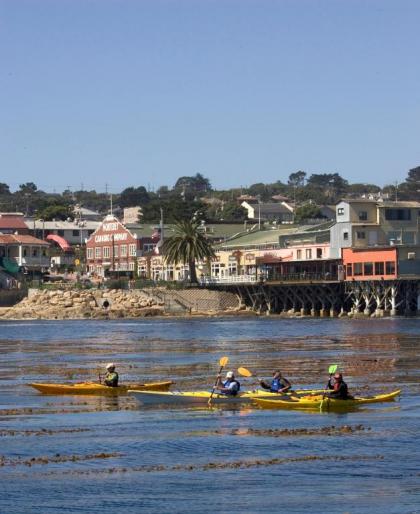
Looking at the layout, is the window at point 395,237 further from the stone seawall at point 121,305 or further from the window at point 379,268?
the stone seawall at point 121,305

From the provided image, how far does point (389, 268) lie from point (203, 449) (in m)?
96.0

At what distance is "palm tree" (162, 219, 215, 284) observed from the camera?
156 m

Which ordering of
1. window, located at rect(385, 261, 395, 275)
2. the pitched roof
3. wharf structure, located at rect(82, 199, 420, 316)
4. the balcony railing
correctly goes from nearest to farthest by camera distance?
window, located at rect(385, 261, 395, 275), wharf structure, located at rect(82, 199, 420, 316), the balcony railing, the pitched roof

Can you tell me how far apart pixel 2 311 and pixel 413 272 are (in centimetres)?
5310

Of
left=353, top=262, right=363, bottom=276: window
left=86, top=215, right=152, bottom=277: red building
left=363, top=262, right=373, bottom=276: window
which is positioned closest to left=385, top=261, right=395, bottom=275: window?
left=363, top=262, right=373, bottom=276: window

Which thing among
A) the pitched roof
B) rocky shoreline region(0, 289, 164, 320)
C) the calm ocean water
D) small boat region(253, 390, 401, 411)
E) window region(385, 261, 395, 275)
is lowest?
the calm ocean water

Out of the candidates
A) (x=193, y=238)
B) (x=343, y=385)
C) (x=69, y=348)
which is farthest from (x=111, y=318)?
(x=343, y=385)

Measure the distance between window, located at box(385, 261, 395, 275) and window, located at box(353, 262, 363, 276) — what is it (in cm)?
399

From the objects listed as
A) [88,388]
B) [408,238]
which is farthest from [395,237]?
[88,388]

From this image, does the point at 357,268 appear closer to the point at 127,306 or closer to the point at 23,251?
the point at 127,306

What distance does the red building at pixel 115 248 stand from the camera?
188m

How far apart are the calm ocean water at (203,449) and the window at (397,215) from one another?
70.9m

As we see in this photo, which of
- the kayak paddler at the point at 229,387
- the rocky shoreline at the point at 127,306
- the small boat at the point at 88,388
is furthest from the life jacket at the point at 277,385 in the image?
the rocky shoreline at the point at 127,306

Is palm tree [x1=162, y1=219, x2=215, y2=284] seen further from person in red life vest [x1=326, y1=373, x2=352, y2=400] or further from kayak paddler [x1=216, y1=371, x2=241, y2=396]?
person in red life vest [x1=326, y1=373, x2=352, y2=400]
